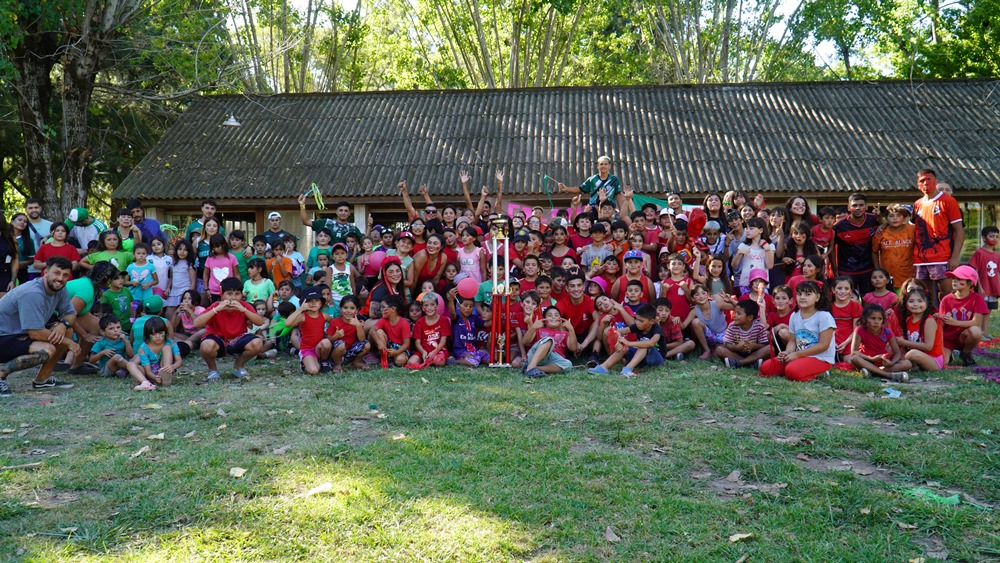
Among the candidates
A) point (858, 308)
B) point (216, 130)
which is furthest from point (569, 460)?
point (216, 130)

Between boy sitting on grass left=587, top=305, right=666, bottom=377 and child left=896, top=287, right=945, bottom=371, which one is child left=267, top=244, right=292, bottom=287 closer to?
boy sitting on grass left=587, top=305, right=666, bottom=377

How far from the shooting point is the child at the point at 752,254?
8.02 meters

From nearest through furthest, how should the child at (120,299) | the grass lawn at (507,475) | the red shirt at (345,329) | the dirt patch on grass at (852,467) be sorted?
the grass lawn at (507,475)
the dirt patch on grass at (852,467)
the red shirt at (345,329)
the child at (120,299)

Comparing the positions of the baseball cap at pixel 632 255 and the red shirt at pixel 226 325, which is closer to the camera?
the red shirt at pixel 226 325

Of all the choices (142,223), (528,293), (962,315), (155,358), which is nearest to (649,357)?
(528,293)

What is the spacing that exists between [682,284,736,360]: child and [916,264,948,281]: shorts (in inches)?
84.6

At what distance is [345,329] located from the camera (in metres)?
7.52

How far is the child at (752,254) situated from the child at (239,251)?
574 cm

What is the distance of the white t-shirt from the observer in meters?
6.60

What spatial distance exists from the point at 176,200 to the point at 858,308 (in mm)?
12507

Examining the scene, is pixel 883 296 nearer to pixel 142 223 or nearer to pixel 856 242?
pixel 856 242

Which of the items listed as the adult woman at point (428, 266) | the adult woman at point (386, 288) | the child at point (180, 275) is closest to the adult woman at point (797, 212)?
the adult woman at point (428, 266)

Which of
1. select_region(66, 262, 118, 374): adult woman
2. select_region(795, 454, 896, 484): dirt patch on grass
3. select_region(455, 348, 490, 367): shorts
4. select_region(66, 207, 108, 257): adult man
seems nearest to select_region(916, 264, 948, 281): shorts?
select_region(795, 454, 896, 484): dirt patch on grass

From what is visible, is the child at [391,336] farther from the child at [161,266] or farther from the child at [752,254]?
the child at [752,254]
